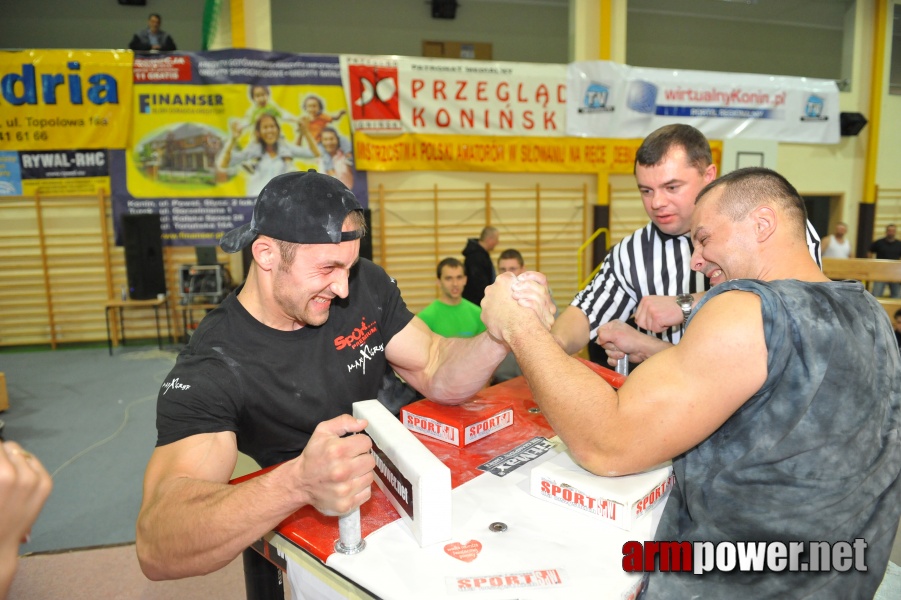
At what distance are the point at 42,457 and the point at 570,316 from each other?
13.9 ft

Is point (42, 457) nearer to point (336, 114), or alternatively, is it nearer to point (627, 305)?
point (627, 305)

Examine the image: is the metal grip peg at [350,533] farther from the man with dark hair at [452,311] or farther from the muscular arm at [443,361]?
the man with dark hair at [452,311]

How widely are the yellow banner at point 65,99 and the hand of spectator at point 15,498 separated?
8311 millimetres

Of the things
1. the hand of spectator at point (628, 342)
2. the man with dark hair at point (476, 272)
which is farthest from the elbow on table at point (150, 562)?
the man with dark hair at point (476, 272)

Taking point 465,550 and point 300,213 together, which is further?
point 300,213

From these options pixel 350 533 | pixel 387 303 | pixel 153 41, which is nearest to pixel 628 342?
pixel 387 303

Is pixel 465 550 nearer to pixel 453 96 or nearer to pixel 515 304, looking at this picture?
pixel 515 304

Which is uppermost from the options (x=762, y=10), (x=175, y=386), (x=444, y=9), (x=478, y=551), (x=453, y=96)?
(x=762, y=10)

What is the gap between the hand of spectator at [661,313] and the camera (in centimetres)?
231

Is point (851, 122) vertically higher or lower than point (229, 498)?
higher

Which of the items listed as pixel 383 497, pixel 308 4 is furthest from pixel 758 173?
pixel 308 4

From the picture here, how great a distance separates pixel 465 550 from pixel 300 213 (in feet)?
3.56

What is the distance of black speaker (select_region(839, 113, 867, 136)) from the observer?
34.5ft

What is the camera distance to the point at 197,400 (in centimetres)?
160
